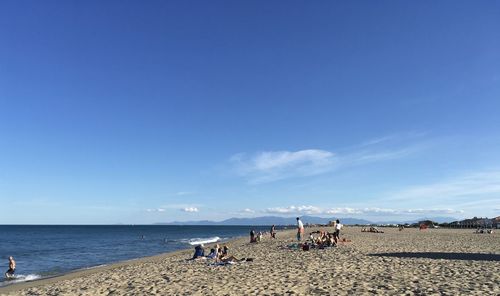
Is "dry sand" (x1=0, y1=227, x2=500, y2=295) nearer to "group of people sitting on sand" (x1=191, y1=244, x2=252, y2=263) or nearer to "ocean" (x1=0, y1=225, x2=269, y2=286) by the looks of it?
"group of people sitting on sand" (x1=191, y1=244, x2=252, y2=263)

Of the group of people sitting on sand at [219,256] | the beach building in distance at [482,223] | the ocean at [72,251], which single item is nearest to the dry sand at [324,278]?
the group of people sitting on sand at [219,256]

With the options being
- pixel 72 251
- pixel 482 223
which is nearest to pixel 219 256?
pixel 72 251

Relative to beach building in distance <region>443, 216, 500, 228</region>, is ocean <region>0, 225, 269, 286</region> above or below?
below

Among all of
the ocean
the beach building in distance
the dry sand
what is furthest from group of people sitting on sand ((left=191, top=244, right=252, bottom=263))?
the beach building in distance

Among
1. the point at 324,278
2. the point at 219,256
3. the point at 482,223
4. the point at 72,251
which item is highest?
the point at 482,223

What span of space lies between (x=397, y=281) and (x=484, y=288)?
2094 mm

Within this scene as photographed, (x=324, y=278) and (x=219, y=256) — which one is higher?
(x=219, y=256)

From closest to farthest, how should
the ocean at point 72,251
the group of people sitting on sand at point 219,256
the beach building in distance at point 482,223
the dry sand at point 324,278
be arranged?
the dry sand at point 324,278
the group of people sitting on sand at point 219,256
the ocean at point 72,251
the beach building in distance at point 482,223

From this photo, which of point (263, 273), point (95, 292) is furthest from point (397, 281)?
point (95, 292)

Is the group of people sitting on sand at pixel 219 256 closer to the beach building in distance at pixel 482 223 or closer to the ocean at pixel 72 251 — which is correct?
the ocean at pixel 72 251

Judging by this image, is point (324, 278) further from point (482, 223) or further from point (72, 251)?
point (482, 223)

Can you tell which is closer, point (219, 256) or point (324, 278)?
point (324, 278)

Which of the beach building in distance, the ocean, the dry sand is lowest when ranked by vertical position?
the ocean

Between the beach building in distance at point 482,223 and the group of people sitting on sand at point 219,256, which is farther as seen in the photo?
the beach building in distance at point 482,223
